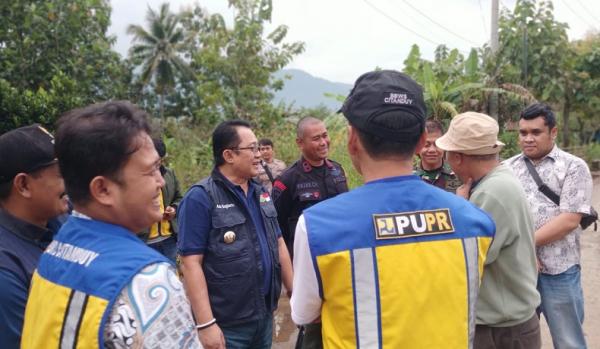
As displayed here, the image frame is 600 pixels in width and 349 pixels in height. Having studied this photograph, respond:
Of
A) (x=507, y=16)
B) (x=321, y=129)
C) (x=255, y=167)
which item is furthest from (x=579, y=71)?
(x=255, y=167)

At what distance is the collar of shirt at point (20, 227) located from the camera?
188cm

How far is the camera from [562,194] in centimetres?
Result: 330

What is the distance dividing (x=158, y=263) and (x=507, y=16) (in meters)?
13.9

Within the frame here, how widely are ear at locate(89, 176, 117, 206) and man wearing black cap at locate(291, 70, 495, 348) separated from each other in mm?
543

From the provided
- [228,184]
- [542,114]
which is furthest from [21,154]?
[542,114]

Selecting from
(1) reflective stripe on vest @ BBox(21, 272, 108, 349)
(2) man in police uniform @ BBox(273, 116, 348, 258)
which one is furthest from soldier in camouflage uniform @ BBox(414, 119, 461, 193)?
(1) reflective stripe on vest @ BBox(21, 272, 108, 349)

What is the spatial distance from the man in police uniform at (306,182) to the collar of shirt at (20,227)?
96.6 inches

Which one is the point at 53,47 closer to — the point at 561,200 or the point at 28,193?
the point at 28,193

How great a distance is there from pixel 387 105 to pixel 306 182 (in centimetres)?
271

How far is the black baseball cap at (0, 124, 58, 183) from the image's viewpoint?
1887 mm

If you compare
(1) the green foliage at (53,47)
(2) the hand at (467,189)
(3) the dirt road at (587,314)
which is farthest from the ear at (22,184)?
(1) the green foliage at (53,47)

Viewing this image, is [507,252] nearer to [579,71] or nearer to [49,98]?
[49,98]

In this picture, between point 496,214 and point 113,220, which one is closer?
point 113,220

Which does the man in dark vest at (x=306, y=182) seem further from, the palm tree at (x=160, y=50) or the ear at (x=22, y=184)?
the palm tree at (x=160, y=50)
